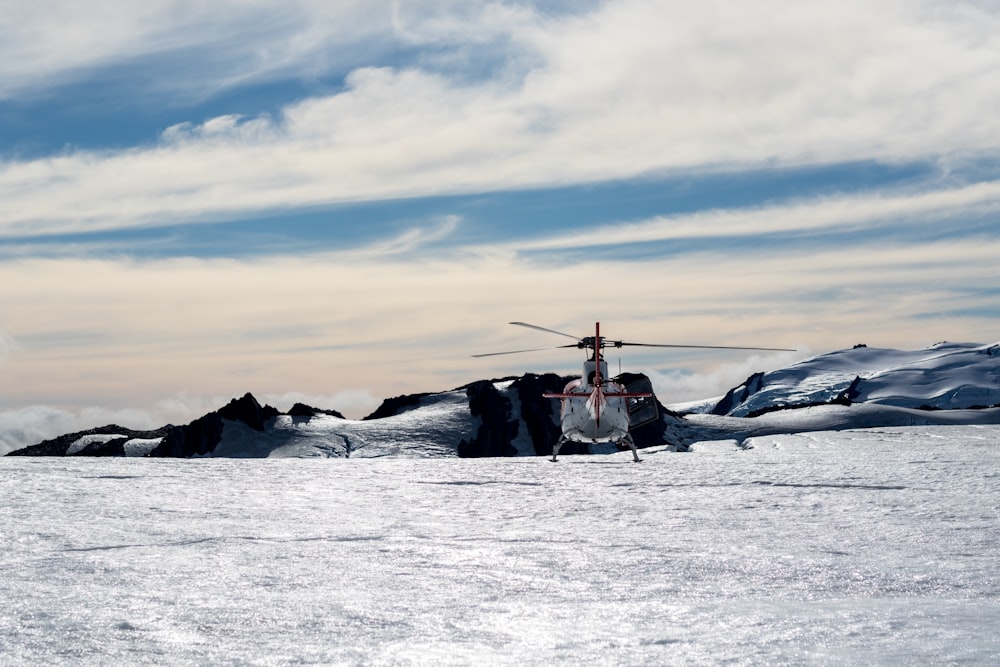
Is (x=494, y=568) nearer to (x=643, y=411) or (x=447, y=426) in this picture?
(x=643, y=411)

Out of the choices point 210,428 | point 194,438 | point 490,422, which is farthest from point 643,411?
point 490,422

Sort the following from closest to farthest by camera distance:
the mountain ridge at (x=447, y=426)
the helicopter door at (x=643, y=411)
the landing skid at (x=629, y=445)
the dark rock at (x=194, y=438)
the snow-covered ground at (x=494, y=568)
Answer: the snow-covered ground at (x=494, y=568)
the landing skid at (x=629, y=445)
the helicopter door at (x=643, y=411)
the mountain ridge at (x=447, y=426)
the dark rock at (x=194, y=438)

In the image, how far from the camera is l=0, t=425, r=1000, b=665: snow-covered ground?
24.9 feet

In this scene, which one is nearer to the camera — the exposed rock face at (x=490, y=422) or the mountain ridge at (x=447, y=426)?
the mountain ridge at (x=447, y=426)

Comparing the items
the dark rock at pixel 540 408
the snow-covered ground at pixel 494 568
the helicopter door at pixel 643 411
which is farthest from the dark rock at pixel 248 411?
the snow-covered ground at pixel 494 568

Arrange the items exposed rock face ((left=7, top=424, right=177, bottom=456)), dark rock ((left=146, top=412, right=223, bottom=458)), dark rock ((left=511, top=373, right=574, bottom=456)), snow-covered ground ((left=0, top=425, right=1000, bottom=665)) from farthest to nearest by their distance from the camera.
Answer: exposed rock face ((left=7, top=424, right=177, bottom=456)) → dark rock ((left=511, top=373, right=574, bottom=456)) → dark rock ((left=146, top=412, right=223, bottom=458)) → snow-covered ground ((left=0, top=425, right=1000, bottom=665))

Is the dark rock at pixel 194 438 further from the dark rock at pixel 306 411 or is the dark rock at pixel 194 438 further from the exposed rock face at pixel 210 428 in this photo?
the dark rock at pixel 306 411

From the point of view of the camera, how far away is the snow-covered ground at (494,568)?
299 inches

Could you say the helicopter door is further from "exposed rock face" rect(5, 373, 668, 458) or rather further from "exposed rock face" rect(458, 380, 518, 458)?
"exposed rock face" rect(458, 380, 518, 458)

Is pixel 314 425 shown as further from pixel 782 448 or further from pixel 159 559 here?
pixel 159 559

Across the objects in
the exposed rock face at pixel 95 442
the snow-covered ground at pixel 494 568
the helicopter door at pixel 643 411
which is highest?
the helicopter door at pixel 643 411

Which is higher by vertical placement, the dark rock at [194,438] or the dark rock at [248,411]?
the dark rock at [248,411]

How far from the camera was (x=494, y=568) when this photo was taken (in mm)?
10906

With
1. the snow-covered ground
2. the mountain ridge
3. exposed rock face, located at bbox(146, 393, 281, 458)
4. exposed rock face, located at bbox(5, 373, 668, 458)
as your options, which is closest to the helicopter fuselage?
the snow-covered ground
